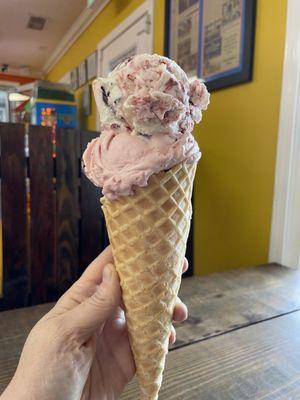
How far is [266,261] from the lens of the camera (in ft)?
4.42

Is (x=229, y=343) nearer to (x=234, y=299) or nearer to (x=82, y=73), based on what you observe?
(x=234, y=299)

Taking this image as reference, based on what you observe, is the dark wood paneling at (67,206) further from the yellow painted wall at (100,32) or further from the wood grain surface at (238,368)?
the yellow painted wall at (100,32)

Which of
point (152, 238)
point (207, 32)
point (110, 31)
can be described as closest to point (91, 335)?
point (152, 238)

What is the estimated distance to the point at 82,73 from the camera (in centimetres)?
370

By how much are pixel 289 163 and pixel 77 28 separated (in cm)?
331

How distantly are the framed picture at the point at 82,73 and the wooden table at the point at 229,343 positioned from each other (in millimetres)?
3243

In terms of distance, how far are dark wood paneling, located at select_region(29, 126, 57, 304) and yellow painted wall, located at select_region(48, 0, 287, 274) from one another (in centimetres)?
81

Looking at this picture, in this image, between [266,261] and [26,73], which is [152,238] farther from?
[26,73]

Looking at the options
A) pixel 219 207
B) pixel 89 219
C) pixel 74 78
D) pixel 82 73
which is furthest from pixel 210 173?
pixel 74 78

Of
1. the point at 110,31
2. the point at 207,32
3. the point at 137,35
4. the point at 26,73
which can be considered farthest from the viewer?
the point at 26,73

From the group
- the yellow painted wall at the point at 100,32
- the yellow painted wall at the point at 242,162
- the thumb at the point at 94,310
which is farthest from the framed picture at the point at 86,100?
the thumb at the point at 94,310

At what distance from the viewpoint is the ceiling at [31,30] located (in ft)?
10.5

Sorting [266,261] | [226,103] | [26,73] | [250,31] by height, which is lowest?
[266,261]

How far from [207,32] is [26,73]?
5.37 m
